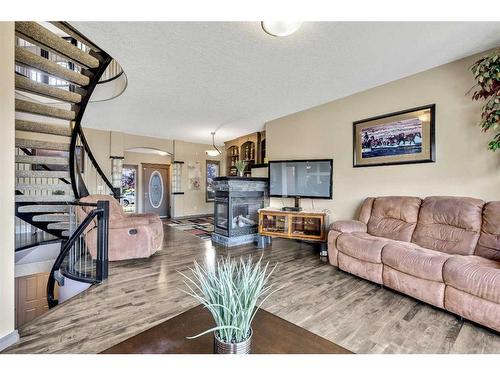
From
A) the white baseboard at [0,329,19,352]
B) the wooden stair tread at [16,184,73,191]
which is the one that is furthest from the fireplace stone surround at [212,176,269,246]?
the white baseboard at [0,329,19,352]

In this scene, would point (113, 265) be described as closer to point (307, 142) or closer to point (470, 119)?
point (307, 142)

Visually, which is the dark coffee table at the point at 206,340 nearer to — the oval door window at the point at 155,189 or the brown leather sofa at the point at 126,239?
the brown leather sofa at the point at 126,239

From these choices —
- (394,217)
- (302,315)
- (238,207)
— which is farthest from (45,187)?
(394,217)

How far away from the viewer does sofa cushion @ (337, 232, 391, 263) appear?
2.75 meters

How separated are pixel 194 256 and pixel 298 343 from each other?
3087 millimetres

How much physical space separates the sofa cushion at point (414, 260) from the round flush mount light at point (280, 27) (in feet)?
7.88

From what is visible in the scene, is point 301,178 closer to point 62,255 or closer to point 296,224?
point 296,224

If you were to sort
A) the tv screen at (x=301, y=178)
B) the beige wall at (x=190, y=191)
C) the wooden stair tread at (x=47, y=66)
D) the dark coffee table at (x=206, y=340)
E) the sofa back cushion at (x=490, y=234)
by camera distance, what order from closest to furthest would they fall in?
the dark coffee table at (x=206, y=340) → the sofa back cushion at (x=490, y=234) → the wooden stair tread at (x=47, y=66) → the tv screen at (x=301, y=178) → the beige wall at (x=190, y=191)

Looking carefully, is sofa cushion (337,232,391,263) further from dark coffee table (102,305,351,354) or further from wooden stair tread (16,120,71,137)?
wooden stair tread (16,120,71,137)

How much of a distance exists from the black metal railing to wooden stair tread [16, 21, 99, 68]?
1.84 meters

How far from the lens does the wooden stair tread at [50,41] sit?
8.57 ft

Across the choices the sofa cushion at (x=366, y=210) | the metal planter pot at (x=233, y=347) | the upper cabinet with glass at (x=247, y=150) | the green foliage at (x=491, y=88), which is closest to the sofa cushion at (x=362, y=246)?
the sofa cushion at (x=366, y=210)

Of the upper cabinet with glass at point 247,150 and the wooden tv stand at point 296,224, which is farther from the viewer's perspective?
the upper cabinet with glass at point 247,150

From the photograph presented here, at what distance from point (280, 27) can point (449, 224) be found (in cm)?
273
